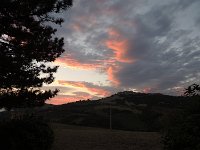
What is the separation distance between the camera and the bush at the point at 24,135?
64.4ft

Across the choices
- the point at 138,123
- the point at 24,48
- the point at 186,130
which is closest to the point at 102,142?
the point at 24,48

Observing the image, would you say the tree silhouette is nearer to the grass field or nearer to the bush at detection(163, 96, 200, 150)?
A: the grass field

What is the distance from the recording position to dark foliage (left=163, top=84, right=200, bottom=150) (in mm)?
9312

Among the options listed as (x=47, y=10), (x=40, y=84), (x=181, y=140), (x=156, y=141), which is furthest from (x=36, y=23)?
(x=181, y=140)

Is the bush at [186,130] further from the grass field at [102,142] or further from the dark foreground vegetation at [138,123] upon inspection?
the grass field at [102,142]

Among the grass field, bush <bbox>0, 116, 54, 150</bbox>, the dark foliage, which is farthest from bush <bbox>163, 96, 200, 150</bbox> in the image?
the grass field

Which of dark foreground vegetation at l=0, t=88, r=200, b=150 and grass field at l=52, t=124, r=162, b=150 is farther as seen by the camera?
grass field at l=52, t=124, r=162, b=150

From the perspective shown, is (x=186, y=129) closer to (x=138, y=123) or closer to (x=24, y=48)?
(x=24, y=48)

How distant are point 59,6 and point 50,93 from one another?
20.6 ft

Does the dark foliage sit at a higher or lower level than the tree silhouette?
lower

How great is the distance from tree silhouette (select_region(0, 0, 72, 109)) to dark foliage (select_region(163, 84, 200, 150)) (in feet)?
48.1

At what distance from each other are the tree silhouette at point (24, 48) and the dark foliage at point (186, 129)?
1465cm

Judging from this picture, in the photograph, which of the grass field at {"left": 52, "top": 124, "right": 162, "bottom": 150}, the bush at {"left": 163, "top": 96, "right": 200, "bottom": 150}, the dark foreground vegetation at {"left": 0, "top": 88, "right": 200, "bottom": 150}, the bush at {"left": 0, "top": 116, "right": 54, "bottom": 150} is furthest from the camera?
the grass field at {"left": 52, "top": 124, "right": 162, "bottom": 150}

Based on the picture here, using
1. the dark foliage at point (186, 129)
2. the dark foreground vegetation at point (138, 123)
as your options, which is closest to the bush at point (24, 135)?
the dark foreground vegetation at point (138, 123)
